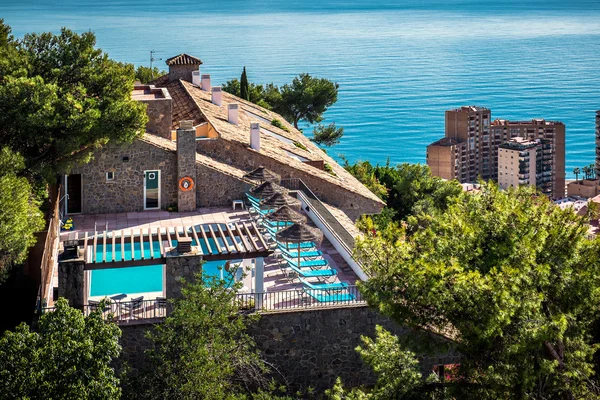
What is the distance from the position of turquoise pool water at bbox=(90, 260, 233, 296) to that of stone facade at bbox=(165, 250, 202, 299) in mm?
1318

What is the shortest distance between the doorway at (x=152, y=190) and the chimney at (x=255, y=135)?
4.08m

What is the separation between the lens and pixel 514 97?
586ft

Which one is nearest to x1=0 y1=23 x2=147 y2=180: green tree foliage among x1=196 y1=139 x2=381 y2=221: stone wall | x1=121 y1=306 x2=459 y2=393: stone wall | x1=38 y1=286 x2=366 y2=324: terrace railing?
x1=196 y1=139 x2=381 y2=221: stone wall

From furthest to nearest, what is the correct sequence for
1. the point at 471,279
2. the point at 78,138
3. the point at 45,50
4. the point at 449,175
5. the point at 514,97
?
the point at 514,97 → the point at 449,175 → the point at 45,50 → the point at 78,138 → the point at 471,279

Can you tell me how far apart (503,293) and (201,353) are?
20.2 ft

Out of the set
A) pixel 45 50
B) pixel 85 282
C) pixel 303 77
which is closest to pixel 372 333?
pixel 85 282

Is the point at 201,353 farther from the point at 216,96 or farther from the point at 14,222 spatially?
the point at 216,96

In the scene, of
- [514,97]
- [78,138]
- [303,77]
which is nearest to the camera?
[78,138]

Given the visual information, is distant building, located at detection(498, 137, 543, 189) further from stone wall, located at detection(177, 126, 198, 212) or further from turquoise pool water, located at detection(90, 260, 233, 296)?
turquoise pool water, located at detection(90, 260, 233, 296)

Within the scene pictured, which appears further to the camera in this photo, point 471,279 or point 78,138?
point 78,138

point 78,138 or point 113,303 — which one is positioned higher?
point 78,138

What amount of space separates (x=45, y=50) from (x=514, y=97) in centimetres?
16180

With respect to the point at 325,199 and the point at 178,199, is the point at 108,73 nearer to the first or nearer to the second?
the point at 178,199

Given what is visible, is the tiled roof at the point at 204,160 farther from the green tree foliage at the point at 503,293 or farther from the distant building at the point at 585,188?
the distant building at the point at 585,188
